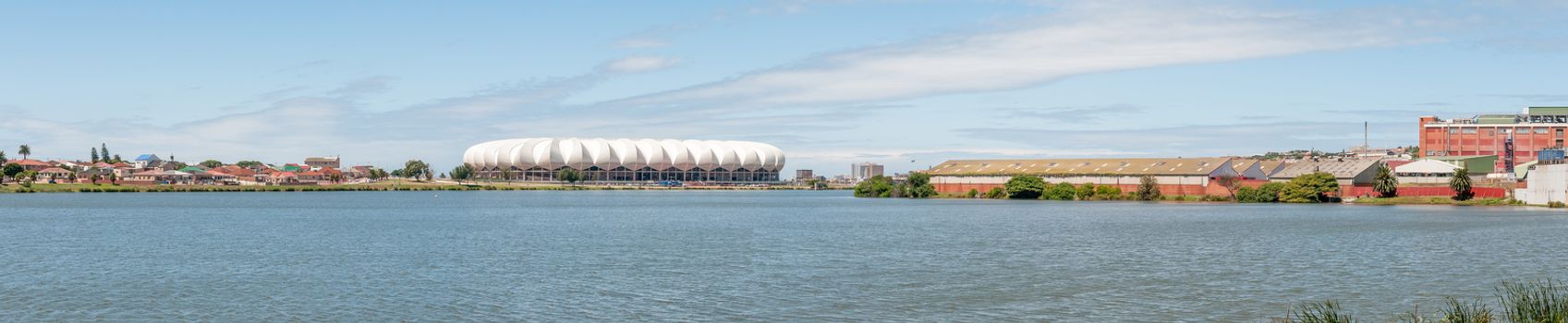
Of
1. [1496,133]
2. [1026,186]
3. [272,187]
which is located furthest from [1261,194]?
[272,187]

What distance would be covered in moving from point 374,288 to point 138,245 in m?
19.0

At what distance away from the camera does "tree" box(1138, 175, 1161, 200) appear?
330 ft

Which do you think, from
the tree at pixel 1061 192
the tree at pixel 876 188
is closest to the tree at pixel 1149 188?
the tree at pixel 1061 192

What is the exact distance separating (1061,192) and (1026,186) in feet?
11.5

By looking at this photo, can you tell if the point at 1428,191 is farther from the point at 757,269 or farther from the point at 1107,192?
the point at 757,269

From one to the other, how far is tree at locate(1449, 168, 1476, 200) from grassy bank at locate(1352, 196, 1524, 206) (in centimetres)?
63

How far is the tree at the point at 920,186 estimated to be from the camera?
118000 mm

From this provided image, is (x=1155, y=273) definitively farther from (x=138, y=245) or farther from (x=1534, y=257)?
(x=138, y=245)

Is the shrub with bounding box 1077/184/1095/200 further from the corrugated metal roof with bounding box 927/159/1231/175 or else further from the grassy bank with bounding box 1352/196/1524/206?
the grassy bank with bounding box 1352/196/1524/206

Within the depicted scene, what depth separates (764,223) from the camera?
6122 cm

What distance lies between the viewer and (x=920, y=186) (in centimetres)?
11900

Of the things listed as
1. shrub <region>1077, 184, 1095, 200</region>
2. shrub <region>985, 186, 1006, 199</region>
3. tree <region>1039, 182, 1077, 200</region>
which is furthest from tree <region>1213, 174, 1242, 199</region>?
shrub <region>985, 186, 1006, 199</region>

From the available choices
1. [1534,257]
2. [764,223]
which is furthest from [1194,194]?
[1534,257]

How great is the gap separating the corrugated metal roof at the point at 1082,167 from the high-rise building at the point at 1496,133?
39.3 m
